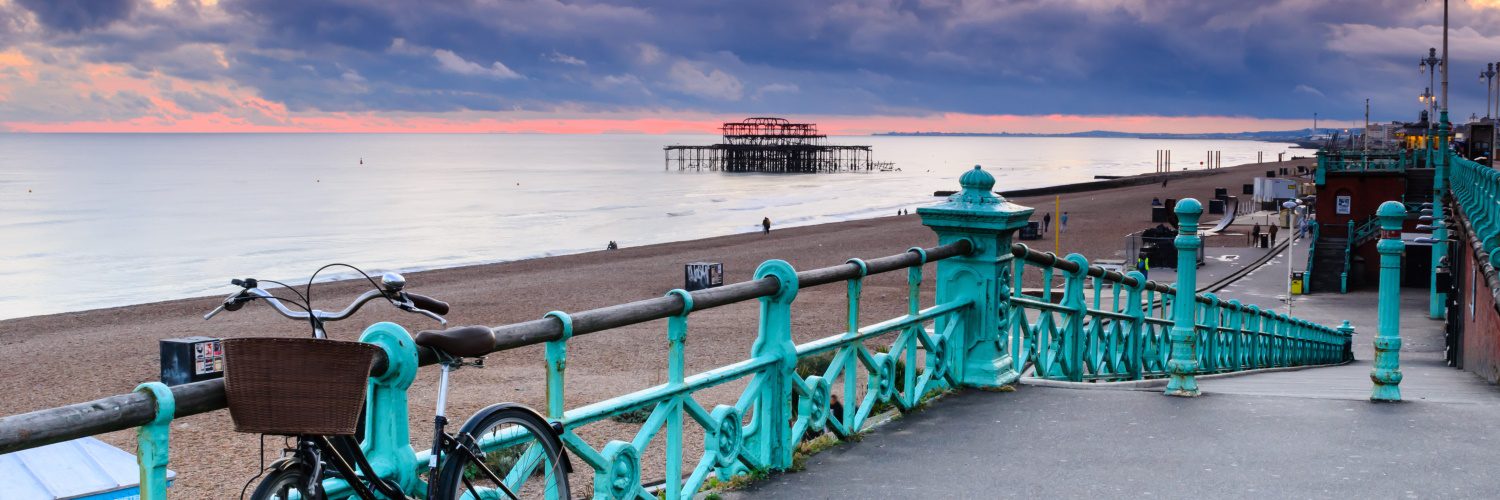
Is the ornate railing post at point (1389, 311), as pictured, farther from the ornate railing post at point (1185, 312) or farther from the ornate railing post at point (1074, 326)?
the ornate railing post at point (1074, 326)

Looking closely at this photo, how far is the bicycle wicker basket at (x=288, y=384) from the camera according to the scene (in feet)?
9.44

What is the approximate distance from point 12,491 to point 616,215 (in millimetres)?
75959

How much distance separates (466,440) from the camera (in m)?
3.57

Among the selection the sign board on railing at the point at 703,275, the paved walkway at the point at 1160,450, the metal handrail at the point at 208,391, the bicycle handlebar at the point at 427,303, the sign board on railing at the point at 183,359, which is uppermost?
the bicycle handlebar at the point at 427,303

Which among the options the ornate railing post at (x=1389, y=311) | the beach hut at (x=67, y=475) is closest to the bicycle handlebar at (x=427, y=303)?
the beach hut at (x=67, y=475)

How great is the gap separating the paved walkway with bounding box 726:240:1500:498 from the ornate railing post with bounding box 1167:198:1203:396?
153mm

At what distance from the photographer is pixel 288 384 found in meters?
2.92

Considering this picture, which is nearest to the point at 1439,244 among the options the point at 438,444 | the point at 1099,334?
the point at 1099,334

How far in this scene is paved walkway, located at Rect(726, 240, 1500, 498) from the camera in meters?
5.42

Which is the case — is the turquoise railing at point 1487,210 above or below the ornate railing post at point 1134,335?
above

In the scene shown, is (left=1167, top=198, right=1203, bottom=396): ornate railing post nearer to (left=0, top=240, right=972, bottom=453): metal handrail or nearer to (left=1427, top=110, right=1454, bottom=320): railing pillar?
(left=0, top=240, right=972, bottom=453): metal handrail

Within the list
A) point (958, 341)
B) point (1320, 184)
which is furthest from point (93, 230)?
point (958, 341)

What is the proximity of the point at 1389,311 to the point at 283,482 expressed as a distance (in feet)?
23.0

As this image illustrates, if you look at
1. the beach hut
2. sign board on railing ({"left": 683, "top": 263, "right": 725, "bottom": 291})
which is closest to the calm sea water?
sign board on railing ({"left": 683, "top": 263, "right": 725, "bottom": 291})
